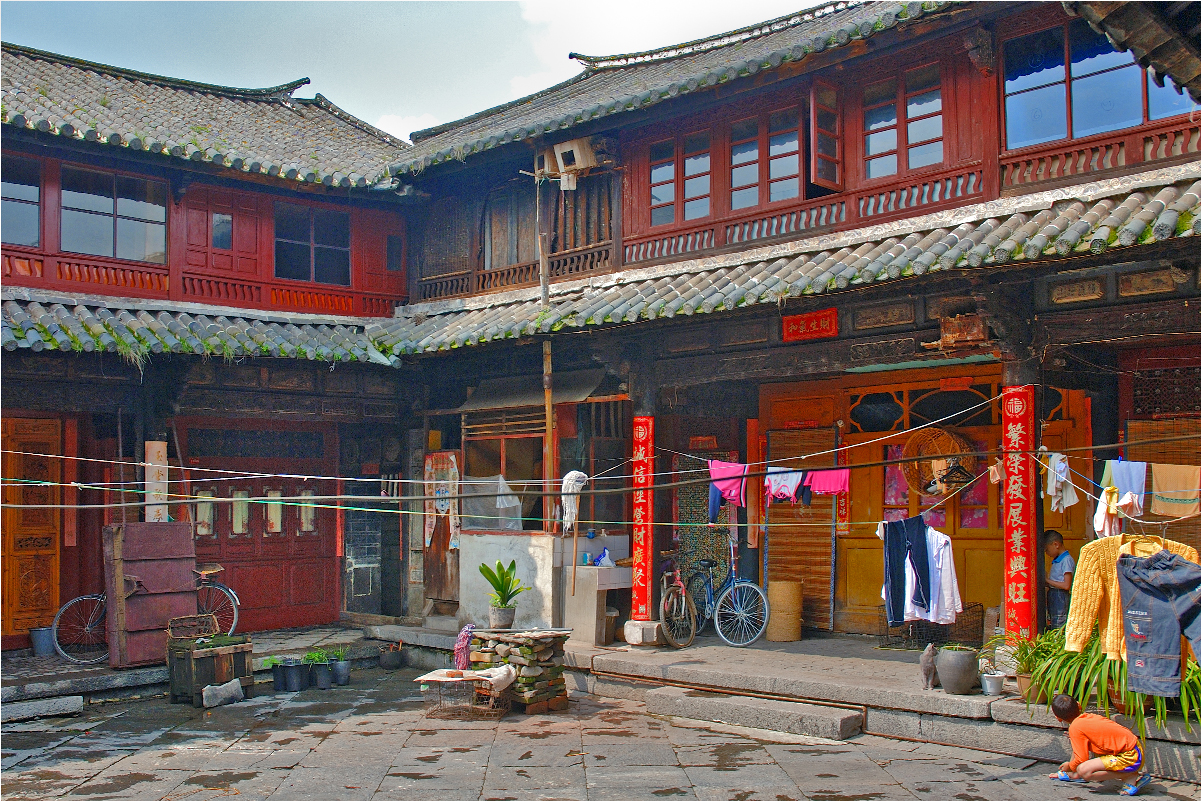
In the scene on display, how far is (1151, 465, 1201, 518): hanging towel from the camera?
360 inches

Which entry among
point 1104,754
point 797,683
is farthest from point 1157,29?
point 797,683

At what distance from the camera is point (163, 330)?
13.3 m

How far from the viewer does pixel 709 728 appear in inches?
404

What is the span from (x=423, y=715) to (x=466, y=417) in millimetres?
5065

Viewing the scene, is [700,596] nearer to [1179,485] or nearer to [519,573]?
[519,573]

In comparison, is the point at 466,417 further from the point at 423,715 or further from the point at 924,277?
the point at 924,277

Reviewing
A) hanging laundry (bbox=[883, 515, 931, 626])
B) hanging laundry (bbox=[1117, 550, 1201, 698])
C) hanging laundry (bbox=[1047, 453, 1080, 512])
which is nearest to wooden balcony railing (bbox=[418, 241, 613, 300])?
hanging laundry (bbox=[883, 515, 931, 626])

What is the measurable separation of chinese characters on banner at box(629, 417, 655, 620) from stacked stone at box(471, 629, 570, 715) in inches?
62.4

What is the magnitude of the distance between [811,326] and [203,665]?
7.95 metres

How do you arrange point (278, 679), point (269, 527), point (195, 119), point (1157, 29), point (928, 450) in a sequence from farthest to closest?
point (269, 527)
point (195, 119)
point (278, 679)
point (928, 450)
point (1157, 29)

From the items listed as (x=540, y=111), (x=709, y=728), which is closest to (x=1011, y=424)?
(x=709, y=728)

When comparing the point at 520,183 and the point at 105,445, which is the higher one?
the point at 520,183

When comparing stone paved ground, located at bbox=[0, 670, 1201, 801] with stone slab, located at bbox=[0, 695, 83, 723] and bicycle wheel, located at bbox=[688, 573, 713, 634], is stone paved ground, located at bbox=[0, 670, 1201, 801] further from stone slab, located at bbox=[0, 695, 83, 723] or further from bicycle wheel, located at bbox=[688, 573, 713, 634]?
bicycle wheel, located at bbox=[688, 573, 713, 634]

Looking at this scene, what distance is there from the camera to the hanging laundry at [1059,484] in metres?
9.46
